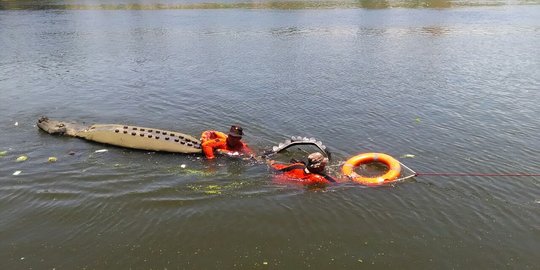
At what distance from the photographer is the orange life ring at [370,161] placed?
38.7ft

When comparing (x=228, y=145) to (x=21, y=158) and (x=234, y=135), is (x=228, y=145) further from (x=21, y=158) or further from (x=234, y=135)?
(x=21, y=158)

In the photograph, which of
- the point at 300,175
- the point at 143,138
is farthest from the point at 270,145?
the point at 143,138

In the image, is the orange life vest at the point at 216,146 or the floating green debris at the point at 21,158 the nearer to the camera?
the floating green debris at the point at 21,158

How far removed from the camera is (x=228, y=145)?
1310cm

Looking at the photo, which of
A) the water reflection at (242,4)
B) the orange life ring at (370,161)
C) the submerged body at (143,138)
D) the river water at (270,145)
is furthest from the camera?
the water reflection at (242,4)

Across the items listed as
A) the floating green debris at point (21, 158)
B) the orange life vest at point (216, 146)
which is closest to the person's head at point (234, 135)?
the orange life vest at point (216, 146)

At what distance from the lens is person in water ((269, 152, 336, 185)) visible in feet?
38.2

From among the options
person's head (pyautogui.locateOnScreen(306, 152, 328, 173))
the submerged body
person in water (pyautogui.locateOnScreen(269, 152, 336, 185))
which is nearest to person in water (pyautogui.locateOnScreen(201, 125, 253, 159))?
the submerged body

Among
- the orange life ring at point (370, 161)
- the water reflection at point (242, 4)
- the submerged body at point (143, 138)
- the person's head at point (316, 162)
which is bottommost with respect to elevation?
the orange life ring at point (370, 161)

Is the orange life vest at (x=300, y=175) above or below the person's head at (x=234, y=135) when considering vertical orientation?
below

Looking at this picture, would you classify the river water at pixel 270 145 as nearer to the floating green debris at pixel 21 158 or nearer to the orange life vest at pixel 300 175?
the floating green debris at pixel 21 158

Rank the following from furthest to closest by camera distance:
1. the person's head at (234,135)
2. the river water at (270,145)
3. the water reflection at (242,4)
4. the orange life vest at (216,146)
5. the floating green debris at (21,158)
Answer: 1. the water reflection at (242,4)
2. the orange life vest at (216,146)
3. the person's head at (234,135)
4. the floating green debris at (21,158)
5. the river water at (270,145)

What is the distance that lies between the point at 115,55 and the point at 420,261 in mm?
24671

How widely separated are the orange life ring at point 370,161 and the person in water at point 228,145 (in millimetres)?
2922
